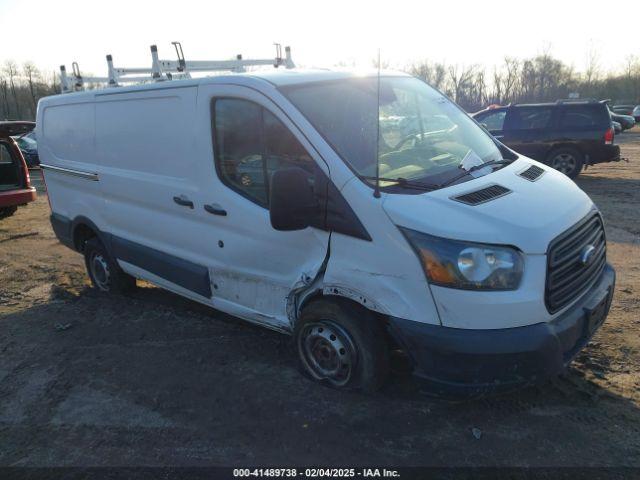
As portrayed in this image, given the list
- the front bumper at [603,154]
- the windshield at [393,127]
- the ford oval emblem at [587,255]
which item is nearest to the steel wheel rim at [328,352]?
the windshield at [393,127]

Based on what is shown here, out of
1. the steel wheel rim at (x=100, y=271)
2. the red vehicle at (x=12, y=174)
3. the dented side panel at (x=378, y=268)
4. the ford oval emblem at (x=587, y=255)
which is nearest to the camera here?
the dented side panel at (x=378, y=268)

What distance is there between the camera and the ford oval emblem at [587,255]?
3.12 meters

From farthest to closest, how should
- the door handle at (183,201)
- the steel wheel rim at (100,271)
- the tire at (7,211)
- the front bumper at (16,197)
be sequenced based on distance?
the tire at (7,211)
the front bumper at (16,197)
the steel wheel rim at (100,271)
the door handle at (183,201)

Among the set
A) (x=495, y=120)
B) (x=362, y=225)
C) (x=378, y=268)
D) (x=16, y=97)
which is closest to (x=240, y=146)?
(x=362, y=225)

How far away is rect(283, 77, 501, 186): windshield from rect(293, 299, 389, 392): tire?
901 millimetres

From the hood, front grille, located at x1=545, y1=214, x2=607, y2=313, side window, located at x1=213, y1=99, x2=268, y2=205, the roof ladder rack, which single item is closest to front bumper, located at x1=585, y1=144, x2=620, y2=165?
the roof ladder rack

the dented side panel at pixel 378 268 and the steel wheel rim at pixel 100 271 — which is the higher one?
the dented side panel at pixel 378 268

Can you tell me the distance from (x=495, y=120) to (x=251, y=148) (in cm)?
1121

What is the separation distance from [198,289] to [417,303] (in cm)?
209

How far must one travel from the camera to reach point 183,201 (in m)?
4.06

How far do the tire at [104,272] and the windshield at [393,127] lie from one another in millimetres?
3153

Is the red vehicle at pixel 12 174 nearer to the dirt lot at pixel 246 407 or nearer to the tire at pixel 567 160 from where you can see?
the dirt lot at pixel 246 407

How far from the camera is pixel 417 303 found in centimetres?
286

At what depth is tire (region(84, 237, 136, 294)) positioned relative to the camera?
18.1 ft
